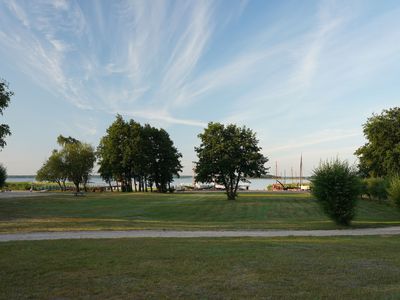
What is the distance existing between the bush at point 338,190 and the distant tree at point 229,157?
24865mm

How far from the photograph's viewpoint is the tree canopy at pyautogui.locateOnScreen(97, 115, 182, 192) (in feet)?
222

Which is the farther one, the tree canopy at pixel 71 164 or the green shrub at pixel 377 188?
the tree canopy at pixel 71 164

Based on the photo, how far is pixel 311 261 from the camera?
365 inches

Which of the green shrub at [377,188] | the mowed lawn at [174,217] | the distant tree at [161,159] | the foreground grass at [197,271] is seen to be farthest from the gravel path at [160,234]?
the distant tree at [161,159]

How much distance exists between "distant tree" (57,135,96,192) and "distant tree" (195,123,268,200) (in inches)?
1339

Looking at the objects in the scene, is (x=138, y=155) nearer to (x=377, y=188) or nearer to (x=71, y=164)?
(x=71, y=164)

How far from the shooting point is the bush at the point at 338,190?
2002 cm

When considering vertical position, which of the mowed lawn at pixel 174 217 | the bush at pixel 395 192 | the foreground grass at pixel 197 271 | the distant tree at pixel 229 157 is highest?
the distant tree at pixel 229 157

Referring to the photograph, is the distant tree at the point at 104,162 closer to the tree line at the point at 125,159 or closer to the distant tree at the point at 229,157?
the tree line at the point at 125,159

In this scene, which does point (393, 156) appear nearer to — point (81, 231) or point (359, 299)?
point (81, 231)

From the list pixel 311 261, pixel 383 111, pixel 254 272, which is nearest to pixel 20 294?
pixel 254 272

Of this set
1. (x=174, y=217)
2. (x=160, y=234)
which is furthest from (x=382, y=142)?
(x=160, y=234)

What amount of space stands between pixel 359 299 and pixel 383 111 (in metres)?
50.7

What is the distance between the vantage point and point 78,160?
74.1m
